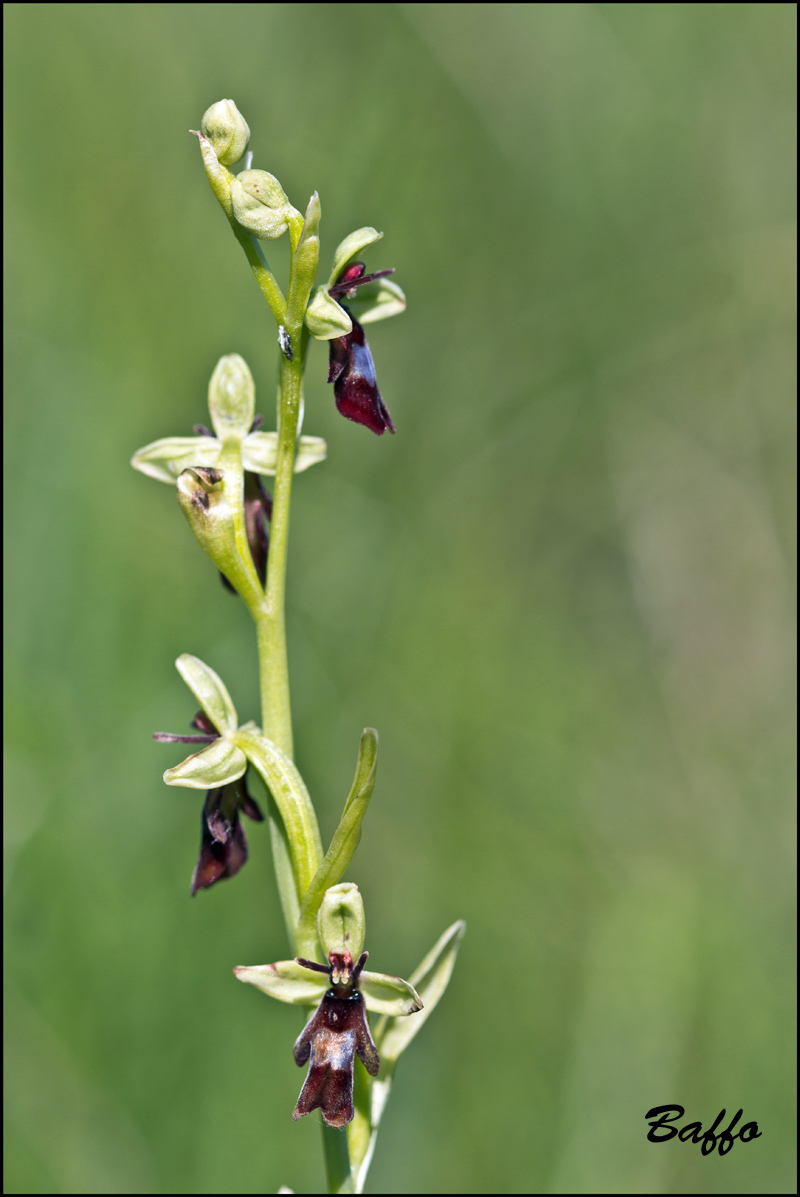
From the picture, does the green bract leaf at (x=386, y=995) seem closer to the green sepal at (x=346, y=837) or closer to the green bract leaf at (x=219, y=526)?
the green sepal at (x=346, y=837)

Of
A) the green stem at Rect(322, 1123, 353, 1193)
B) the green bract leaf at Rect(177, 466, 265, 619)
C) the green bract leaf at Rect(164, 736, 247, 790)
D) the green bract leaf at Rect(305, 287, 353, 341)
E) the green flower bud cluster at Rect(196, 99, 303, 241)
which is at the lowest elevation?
the green stem at Rect(322, 1123, 353, 1193)

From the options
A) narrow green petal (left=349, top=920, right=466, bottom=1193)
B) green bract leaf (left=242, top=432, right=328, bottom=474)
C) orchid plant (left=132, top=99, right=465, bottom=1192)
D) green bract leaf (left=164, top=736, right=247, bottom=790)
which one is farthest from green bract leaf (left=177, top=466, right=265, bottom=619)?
narrow green petal (left=349, top=920, right=466, bottom=1193)

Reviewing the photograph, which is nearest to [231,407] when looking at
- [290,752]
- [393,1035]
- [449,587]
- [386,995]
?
[290,752]

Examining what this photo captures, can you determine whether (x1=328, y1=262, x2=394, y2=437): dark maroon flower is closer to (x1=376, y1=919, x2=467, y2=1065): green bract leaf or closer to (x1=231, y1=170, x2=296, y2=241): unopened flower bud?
(x1=231, y1=170, x2=296, y2=241): unopened flower bud

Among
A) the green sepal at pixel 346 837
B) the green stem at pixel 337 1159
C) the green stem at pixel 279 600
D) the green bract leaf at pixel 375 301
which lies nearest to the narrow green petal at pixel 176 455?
the green stem at pixel 279 600

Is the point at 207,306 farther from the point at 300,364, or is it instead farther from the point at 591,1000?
the point at 591,1000

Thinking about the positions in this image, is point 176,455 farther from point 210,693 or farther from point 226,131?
point 226,131
